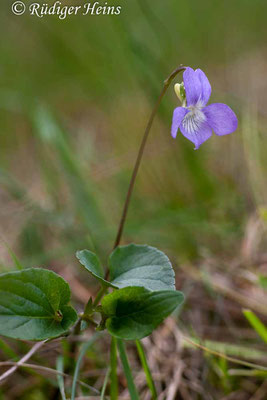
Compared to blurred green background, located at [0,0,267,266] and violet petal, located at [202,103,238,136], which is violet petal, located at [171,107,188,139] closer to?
violet petal, located at [202,103,238,136]

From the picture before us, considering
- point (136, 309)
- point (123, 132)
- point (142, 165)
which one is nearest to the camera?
point (136, 309)

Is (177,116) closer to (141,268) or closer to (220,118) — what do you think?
(220,118)

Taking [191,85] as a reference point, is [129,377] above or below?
below

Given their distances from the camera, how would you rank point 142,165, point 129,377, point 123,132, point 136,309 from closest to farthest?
point 136,309, point 129,377, point 142,165, point 123,132

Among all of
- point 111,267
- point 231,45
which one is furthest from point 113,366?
point 231,45

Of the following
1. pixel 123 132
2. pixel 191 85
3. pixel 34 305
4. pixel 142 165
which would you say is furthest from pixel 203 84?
pixel 123 132
